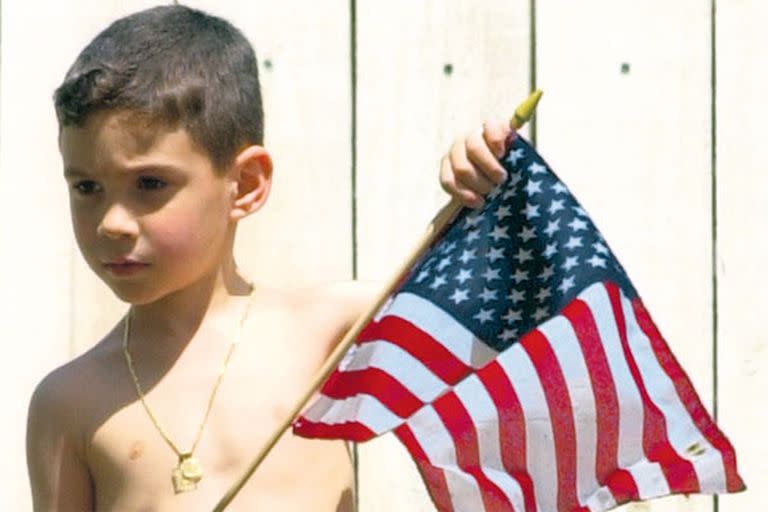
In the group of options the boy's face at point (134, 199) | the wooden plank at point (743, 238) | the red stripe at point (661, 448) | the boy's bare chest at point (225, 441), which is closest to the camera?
the red stripe at point (661, 448)

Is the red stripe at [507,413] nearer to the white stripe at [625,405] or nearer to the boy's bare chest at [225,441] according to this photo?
the white stripe at [625,405]

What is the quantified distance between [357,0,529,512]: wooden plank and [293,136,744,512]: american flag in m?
0.56

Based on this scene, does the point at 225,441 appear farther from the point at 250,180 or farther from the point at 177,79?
the point at 177,79

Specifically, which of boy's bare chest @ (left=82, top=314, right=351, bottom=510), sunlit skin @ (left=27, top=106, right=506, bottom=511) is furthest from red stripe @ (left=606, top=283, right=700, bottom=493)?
boy's bare chest @ (left=82, top=314, right=351, bottom=510)

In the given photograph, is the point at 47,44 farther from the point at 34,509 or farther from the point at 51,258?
the point at 34,509

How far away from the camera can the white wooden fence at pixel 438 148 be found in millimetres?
3887

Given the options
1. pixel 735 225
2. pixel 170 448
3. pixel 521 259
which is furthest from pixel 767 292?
pixel 170 448

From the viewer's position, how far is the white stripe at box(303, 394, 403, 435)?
10.8 feet

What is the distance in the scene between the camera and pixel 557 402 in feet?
10.8

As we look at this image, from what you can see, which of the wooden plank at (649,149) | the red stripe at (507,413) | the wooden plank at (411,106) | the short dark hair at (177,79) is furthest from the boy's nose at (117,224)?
the wooden plank at (649,149)

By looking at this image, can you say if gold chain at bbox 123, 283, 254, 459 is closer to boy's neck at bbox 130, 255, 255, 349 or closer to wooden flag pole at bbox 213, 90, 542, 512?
boy's neck at bbox 130, 255, 255, 349

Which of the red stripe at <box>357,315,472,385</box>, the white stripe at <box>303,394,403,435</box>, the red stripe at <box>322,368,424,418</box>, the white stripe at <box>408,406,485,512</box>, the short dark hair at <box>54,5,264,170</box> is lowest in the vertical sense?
the white stripe at <box>408,406,485,512</box>

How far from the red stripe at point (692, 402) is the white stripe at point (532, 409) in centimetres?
15

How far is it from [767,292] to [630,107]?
33 centimetres
